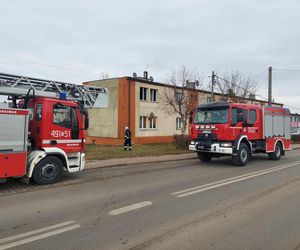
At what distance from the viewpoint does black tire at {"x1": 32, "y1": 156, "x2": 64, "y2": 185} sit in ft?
29.5

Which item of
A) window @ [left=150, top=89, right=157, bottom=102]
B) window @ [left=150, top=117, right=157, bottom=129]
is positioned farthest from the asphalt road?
window @ [left=150, top=89, right=157, bottom=102]

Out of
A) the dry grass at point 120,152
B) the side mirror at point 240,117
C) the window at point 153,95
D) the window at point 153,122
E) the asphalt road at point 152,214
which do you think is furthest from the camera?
the window at point 153,122

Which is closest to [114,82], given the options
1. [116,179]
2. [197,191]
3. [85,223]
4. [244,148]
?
[244,148]

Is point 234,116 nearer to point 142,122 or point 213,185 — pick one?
point 213,185

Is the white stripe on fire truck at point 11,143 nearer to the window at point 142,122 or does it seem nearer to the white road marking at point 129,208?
the white road marking at point 129,208

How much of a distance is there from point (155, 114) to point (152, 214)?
82.5 ft

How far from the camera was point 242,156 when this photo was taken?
562 inches

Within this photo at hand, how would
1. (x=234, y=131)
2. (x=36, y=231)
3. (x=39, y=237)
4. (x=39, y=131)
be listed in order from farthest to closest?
(x=234, y=131) < (x=39, y=131) < (x=36, y=231) < (x=39, y=237)

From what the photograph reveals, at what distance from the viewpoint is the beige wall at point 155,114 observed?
29.1 meters

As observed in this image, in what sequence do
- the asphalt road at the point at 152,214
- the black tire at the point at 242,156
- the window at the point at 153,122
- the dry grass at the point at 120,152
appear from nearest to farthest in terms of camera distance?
the asphalt road at the point at 152,214 → the black tire at the point at 242,156 → the dry grass at the point at 120,152 → the window at the point at 153,122

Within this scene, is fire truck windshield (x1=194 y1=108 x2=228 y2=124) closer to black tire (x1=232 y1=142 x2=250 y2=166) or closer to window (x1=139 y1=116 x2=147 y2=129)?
black tire (x1=232 y1=142 x2=250 y2=166)

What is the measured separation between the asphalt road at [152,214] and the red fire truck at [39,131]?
57 centimetres

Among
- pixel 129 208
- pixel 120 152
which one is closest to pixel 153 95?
pixel 120 152

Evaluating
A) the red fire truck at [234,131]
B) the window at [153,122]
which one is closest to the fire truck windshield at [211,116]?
the red fire truck at [234,131]
